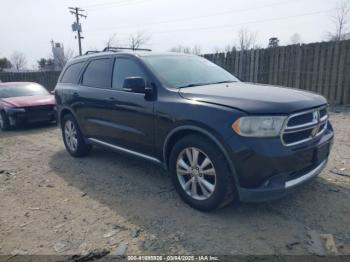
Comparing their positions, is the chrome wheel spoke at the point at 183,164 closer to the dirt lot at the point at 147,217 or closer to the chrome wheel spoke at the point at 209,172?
the chrome wheel spoke at the point at 209,172

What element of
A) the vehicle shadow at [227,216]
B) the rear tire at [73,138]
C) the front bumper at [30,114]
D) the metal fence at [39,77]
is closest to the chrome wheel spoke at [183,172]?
the vehicle shadow at [227,216]

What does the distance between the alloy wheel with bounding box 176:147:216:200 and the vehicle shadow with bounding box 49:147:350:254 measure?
0.23 m

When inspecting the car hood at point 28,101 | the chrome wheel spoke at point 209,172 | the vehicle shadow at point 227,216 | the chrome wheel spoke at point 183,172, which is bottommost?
the vehicle shadow at point 227,216

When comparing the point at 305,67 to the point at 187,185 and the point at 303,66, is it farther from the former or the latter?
the point at 187,185

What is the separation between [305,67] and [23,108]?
28.3ft

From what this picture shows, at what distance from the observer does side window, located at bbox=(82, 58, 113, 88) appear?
15.2 ft

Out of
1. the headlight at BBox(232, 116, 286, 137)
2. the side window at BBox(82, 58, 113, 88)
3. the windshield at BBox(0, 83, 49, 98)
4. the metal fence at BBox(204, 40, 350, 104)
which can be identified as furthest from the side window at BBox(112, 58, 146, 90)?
the metal fence at BBox(204, 40, 350, 104)

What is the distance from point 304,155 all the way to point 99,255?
2.17 m

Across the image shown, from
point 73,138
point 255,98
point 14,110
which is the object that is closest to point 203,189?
point 255,98

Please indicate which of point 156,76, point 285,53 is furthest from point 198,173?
point 285,53

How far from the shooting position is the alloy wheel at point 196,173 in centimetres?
320

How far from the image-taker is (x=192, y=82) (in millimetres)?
3939

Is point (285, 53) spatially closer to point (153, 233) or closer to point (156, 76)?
point (156, 76)

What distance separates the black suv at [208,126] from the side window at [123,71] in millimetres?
14
